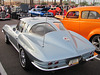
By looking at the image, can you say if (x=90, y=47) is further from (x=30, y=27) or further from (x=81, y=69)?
(x=30, y=27)

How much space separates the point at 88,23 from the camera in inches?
199

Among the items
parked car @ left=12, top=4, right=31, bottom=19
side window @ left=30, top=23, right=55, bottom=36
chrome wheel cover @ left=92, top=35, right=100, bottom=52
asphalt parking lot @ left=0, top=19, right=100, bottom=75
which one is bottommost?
asphalt parking lot @ left=0, top=19, right=100, bottom=75

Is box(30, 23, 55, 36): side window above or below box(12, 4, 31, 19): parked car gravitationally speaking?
below

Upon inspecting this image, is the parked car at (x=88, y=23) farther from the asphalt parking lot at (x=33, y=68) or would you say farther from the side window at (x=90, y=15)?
the asphalt parking lot at (x=33, y=68)

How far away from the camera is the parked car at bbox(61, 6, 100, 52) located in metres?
4.84

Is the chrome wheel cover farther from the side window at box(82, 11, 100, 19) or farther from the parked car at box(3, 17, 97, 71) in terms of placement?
the parked car at box(3, 17, 97, 71)

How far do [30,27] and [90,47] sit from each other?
1782 millimetres

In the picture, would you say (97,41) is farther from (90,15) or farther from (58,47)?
(58,47)

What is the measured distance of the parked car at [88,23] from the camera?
15.9 feet

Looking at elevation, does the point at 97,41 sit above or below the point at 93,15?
below

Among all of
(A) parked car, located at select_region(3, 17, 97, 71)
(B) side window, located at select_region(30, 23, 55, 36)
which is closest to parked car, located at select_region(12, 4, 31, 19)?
(B) side window, located at select_region(30, 23, 55, 36)

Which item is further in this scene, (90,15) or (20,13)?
(20,13)

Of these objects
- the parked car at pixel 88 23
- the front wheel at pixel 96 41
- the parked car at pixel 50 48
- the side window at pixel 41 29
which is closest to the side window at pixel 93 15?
the parked car at pixel 88 23

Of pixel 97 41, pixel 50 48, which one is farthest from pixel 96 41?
pixel 50 48
